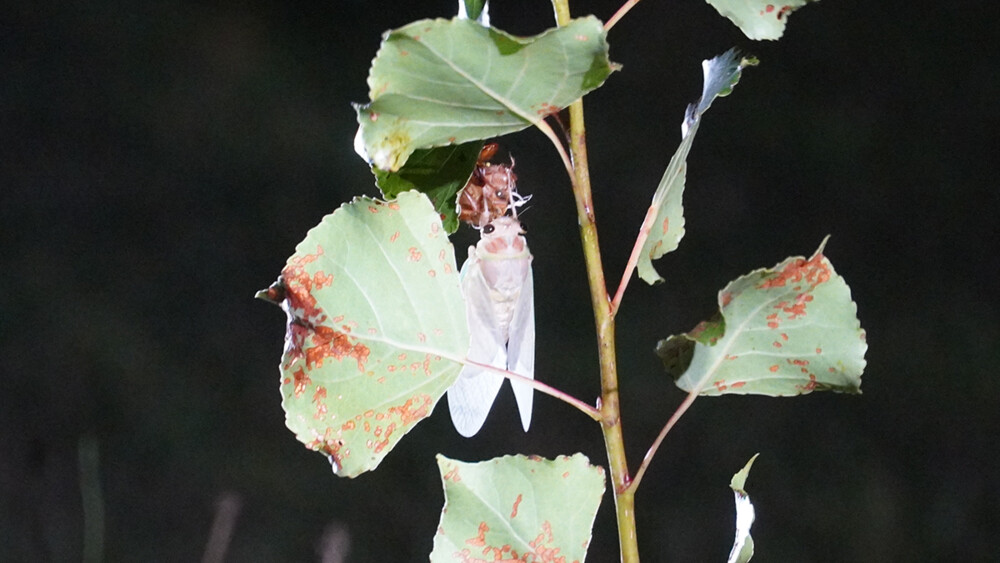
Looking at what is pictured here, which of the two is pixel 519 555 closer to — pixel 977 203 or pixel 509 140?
pixel 509 140

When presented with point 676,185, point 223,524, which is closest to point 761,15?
point 676,185

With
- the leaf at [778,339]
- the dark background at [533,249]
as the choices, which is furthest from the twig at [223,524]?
the leaf at [778,339]

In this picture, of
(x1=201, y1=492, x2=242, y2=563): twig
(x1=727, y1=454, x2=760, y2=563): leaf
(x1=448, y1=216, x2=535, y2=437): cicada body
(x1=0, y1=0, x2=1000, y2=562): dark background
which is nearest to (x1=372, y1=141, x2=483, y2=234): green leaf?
(x1=448, y1=216, x2=535, y2=437): cicada body

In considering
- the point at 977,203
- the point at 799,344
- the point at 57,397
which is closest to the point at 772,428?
the point at 977,203

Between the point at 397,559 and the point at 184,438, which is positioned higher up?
the point at 184,438

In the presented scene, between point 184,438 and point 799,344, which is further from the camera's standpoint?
point 184,438

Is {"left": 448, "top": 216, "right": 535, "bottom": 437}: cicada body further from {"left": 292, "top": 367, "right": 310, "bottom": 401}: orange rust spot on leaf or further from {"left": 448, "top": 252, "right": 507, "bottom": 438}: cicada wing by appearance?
{"left": 292, "top": 367, "right": 310, "bottom": 401}: orange rust spot on leaf
